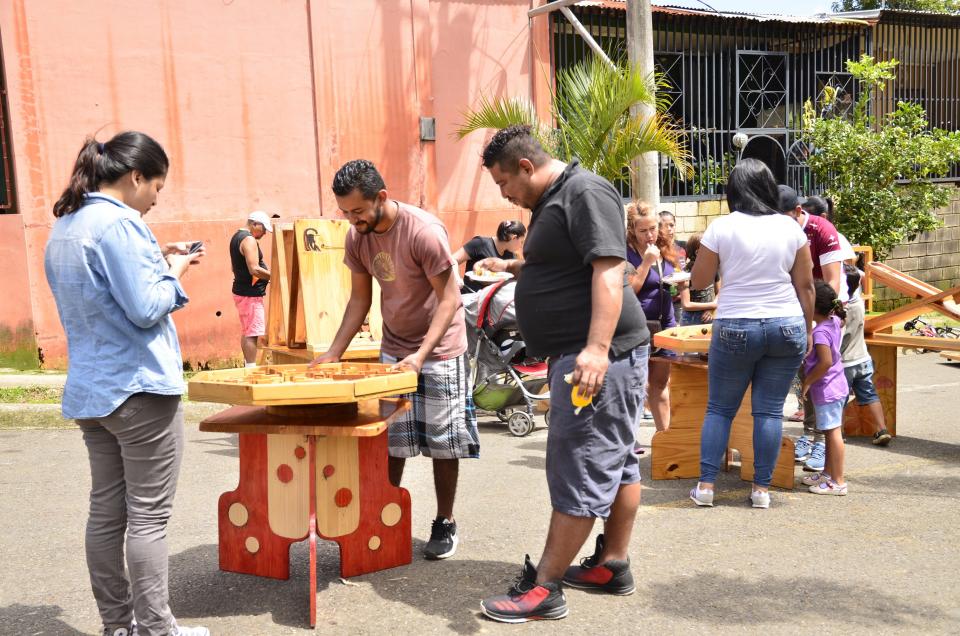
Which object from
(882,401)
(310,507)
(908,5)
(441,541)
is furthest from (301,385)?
(908,5)

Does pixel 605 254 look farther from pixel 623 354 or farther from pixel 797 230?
pixel 797 230

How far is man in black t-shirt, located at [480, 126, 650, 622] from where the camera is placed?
3.76 meters

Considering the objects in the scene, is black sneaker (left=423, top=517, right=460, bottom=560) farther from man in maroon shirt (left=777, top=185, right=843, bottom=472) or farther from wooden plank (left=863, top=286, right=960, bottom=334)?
wooden plank (left=863, top=286, right=960, bottom=334)

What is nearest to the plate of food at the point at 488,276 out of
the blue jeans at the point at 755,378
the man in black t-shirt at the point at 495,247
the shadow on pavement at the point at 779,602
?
the man in black t-shirt at the point at 495,247

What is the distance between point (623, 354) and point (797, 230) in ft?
6.25

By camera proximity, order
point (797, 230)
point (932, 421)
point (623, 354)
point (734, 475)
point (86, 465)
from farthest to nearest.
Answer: point (932, 421), point (86, 465), point (734, 475), point (797, 230), point (623, 354)

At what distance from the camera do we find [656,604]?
4086 mm

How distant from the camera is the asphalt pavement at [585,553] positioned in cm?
392

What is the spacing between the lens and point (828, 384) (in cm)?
593

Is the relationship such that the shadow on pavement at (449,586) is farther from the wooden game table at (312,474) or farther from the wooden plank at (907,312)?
the wooden plank at (907,312)

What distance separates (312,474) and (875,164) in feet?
38.7

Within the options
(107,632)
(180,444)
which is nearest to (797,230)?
(180,444)

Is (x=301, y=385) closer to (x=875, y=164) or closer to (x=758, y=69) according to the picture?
(x=875, y=164)

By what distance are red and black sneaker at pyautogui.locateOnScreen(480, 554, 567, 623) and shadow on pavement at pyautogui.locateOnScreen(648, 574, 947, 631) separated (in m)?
0.47
